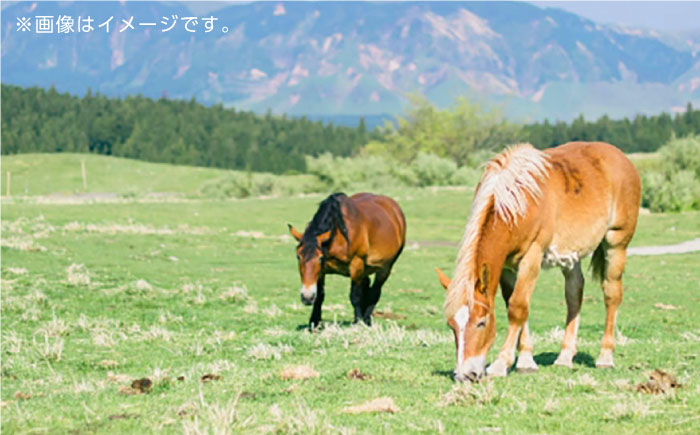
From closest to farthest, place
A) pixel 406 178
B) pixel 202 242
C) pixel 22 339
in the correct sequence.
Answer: pixel 22 339 → pixel 202 242 → pixel 406 178

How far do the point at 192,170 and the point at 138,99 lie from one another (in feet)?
162

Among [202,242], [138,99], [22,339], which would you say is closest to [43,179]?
[138,99]

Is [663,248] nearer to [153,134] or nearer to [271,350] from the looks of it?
[271,350]

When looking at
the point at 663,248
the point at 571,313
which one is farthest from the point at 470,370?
the point at 663,248

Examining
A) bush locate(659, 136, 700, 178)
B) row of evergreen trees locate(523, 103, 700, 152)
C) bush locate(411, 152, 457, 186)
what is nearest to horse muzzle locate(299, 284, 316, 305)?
bush locate(659, 136, 700, 178)

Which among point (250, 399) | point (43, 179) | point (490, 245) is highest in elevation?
point (490, 245)

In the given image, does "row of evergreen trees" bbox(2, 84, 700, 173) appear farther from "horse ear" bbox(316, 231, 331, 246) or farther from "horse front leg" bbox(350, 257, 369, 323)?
"horse ear" bbox(316, 231, 331, 246)

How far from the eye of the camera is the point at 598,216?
353 inches

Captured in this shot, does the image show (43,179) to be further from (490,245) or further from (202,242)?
(490,245)

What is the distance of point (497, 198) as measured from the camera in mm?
7914

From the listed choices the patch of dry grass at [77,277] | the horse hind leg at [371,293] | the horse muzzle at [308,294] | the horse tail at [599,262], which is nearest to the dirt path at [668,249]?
the horse hind leg at [371,293]

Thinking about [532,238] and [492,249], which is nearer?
[492,249]

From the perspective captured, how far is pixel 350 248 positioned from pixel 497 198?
19.0 feet

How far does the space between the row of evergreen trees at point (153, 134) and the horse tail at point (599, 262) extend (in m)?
120
